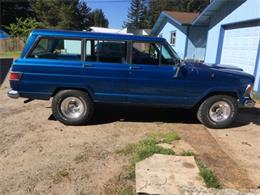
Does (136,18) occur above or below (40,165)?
above

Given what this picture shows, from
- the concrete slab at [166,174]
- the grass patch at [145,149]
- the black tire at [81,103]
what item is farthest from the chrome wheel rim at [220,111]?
the black tire at [81,103]

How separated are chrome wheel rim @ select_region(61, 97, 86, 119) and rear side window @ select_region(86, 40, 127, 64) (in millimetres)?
970

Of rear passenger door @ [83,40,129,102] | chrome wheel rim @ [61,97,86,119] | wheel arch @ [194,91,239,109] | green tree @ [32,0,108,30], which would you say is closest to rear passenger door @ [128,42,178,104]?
rear passenger door @ [83,40,129,102]

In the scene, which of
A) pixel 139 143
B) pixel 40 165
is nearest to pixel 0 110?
pixel 40 165

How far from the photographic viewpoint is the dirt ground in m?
4.18

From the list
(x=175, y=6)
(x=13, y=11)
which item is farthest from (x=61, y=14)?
(x=175, y=6)

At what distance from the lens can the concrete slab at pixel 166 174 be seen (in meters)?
3.95

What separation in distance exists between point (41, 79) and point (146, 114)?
288cm

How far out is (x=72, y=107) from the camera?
651 cm

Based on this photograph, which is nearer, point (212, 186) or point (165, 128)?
point (212, 186)

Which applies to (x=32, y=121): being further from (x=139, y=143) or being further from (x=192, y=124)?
(x=192, y=124)

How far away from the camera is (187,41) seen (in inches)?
794

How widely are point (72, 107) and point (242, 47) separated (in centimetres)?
788

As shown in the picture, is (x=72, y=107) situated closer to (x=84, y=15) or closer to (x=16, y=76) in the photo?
(x=16, y=76)
